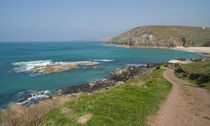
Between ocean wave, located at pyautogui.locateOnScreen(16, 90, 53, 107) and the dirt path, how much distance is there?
61.8 feet

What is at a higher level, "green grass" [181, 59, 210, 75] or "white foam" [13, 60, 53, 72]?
"green grass" [181, 59, 210, 75]

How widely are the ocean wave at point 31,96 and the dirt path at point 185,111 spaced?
1884 centimetres

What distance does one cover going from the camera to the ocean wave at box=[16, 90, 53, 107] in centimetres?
2148

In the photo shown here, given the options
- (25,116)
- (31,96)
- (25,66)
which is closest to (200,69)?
(25,116)

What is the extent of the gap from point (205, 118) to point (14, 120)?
41.8ft

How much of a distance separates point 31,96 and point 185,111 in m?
22.8

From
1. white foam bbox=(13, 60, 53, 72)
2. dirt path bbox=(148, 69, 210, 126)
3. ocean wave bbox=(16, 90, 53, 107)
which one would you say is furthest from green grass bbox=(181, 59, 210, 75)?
white foam bbox=(13, 60, 53, 72)

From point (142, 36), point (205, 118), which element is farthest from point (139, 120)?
point (142, 36)

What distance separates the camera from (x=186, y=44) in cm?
11769

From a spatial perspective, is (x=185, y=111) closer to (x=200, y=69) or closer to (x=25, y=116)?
(x=25, y=116)

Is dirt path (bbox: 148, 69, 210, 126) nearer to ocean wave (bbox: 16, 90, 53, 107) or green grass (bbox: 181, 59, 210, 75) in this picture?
green grass (bbox: 181, 59, 210, 75)

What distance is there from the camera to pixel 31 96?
23.2 m

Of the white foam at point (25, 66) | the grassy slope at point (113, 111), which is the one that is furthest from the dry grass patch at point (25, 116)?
the white foam at point (25, 66)

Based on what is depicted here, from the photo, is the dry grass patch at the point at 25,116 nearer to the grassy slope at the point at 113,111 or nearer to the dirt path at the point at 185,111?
the grassy slope at the point at 113,111
